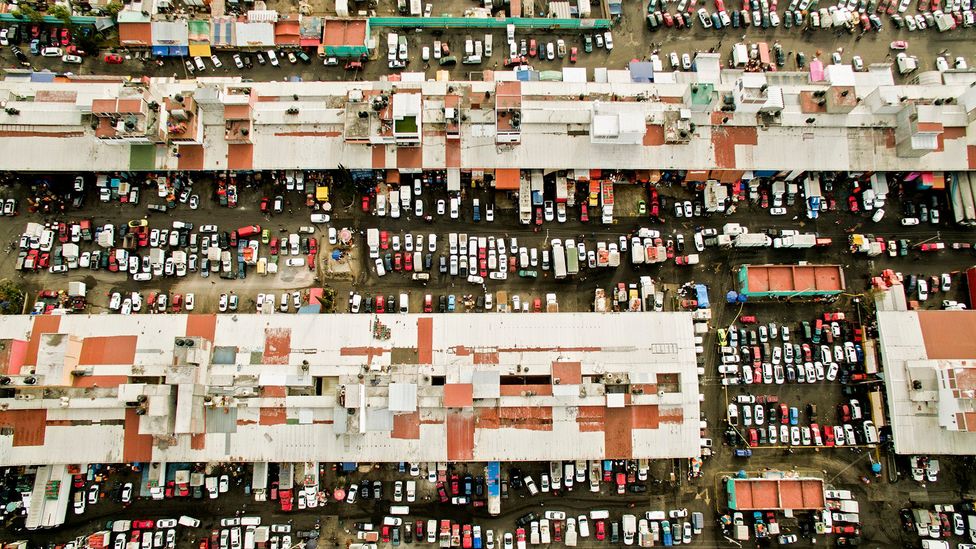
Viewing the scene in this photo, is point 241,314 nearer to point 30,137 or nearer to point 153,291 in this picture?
point 153,291

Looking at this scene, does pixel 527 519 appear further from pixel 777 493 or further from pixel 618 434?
pixel 777 493

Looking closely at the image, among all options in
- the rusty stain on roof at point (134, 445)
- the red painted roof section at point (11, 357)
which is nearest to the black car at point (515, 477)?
the rusty stain on roof at point (134, 445)

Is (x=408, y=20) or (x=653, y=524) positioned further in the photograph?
(x=408, y=20)

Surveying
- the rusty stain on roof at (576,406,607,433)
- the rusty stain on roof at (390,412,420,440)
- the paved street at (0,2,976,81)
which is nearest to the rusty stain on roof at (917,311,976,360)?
the paved street at (0,2,976,81)

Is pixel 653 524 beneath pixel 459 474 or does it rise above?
beneath

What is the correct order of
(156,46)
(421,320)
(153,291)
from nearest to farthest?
(421,320) → (153,291) → (156,46)

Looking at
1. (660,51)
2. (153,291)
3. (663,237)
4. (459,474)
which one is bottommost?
(459,474)

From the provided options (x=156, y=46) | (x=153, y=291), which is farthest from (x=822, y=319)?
(x=156, y=46)

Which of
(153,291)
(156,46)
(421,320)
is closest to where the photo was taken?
(421,320)
